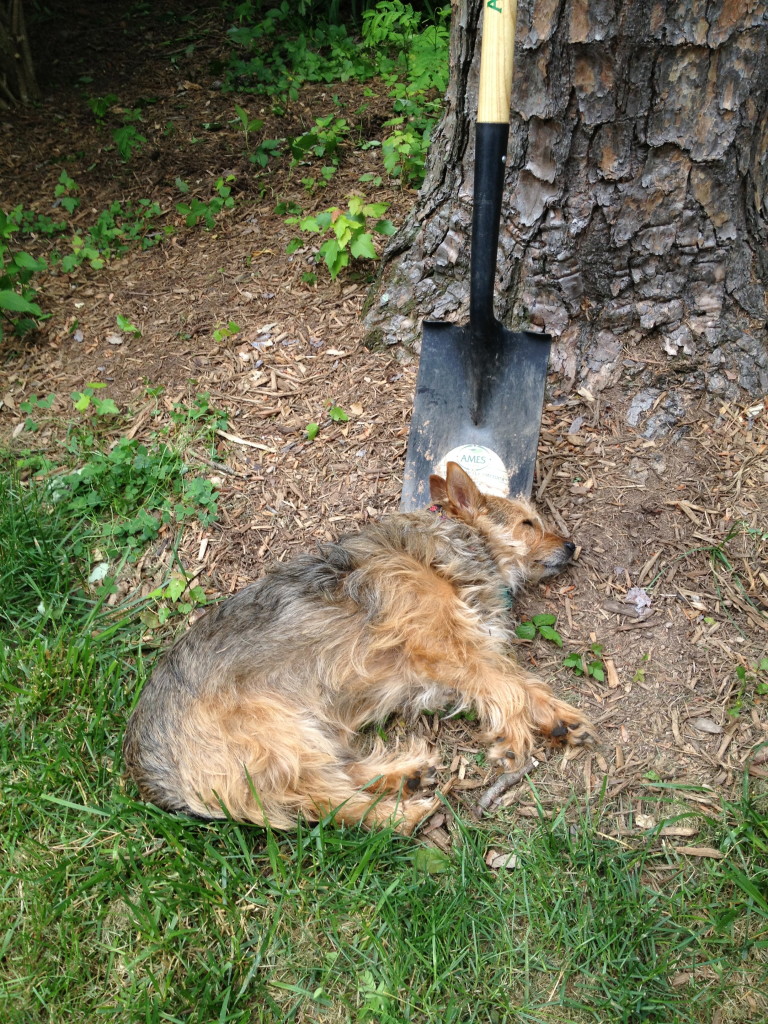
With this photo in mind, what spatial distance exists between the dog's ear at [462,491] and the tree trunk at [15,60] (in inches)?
231

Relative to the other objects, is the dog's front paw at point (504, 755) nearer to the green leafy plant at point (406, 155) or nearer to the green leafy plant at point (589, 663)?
the green leafy plant at point (589, 663)

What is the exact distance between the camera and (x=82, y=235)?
5.96 metres

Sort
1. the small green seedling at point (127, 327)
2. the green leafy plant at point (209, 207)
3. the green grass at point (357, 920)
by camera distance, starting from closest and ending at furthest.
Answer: the green grass at point (357, 920), the small green seedling at point (127, 327), the green leafy plant at point (209, 207)

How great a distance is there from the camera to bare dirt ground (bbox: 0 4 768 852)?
11.1 feet

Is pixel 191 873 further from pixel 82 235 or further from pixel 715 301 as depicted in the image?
pixel 82 235

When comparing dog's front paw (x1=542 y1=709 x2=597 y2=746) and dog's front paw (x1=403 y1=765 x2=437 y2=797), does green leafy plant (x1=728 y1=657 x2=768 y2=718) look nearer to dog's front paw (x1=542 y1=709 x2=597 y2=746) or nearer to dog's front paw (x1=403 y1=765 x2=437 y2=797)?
dog's front paw (x1=542 y1=709 x2=597 y2=746)

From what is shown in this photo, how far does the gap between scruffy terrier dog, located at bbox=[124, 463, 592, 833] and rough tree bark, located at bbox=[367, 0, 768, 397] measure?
1233 mm

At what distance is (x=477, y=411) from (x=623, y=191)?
1.28m

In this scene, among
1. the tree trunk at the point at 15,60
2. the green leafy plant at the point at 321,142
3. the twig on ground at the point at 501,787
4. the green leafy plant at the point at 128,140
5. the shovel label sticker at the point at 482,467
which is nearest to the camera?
the twig on ground at the point at 501,787

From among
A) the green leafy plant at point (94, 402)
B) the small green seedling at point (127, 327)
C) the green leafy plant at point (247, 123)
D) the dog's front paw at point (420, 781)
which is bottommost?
the dog's front paw at point (420, 781)

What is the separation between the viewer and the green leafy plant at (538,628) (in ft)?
12.2

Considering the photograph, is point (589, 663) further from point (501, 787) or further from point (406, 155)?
point (406, 155)

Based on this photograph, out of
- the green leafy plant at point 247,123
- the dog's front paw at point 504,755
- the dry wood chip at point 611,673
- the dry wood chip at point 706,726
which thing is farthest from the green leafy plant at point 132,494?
the green leafy plant at point 247,123

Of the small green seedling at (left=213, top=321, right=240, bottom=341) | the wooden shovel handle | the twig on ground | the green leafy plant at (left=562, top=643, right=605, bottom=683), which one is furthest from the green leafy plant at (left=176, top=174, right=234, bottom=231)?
the twig on ground
